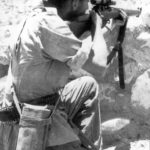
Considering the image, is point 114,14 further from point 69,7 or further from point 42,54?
point 42,54

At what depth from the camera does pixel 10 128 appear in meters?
3.26

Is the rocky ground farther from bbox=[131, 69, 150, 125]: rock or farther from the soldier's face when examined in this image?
the soldier's face

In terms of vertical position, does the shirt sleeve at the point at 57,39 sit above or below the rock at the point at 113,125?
above

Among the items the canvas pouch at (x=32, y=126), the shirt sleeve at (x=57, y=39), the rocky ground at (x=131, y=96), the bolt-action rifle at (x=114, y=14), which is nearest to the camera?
the shirt sleeve at (x=57, y=39)

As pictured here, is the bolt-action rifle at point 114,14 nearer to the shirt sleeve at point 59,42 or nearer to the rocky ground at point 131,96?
the rocky ground at point 131,96

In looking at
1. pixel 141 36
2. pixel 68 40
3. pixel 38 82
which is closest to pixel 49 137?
pixel 38 82

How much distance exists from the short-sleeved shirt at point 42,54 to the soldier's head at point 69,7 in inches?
5.2

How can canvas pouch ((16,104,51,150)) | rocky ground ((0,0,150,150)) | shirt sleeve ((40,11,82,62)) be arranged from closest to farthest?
shirt sleeve ((40,11,82,62))
canvas pouch ((16,104,51,150))
rocky ground ((0,0,150,150))

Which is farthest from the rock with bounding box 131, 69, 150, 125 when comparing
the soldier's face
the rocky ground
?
the soldier's face

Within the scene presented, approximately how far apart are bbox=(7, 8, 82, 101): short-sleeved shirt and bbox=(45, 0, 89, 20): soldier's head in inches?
5.2

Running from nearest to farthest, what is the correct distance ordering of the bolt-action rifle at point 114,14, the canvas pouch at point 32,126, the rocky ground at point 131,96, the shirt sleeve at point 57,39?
the shirt sleeve at point 57,39, the canvas pouch at point 32,126, the bolt-action rifle at point 114,14, the rocky ground at point 131,96

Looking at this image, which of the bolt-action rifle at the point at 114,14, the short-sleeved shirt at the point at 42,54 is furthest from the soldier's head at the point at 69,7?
the bolt-action rifle at the point at 114,14

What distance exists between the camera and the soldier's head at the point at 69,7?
311 cm

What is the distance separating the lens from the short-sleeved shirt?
2.88 meters
